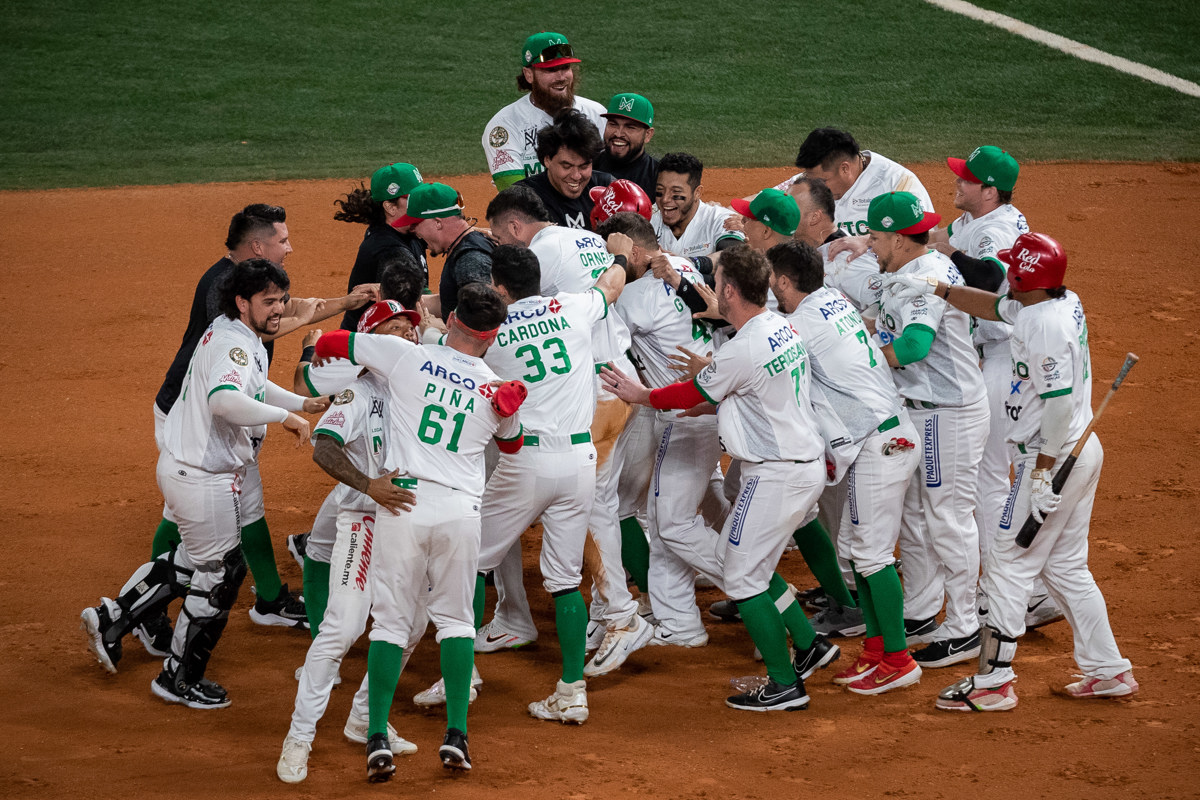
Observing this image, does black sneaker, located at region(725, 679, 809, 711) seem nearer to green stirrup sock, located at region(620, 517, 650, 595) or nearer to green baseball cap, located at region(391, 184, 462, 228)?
green stirrup sock, located at region(620, 517, 650, 595)

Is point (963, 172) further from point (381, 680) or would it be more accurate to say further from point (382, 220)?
point (381, 680)

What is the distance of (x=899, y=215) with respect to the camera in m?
6.34

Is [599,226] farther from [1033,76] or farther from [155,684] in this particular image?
[1033,76]

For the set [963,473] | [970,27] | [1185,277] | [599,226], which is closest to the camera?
[963,473]

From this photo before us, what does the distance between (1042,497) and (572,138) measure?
3.34 m

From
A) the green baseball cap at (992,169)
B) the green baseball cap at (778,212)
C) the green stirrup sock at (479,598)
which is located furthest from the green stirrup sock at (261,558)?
the green baseball cap at (992,169)

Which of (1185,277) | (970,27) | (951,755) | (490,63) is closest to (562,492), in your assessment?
(951,755)

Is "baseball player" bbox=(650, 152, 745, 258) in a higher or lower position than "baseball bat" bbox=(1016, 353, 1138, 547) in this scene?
higher

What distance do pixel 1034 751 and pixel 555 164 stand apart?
416 cm

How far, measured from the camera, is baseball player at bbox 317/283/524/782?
5297mm

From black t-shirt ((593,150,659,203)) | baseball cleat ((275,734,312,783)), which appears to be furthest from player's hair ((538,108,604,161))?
baseball cleat ((275,734,312,783))

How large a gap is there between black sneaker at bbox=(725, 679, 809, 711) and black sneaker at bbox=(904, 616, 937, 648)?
1.02 m

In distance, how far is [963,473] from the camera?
6.57 metres

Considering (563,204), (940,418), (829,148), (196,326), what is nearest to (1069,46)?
(829,148)
